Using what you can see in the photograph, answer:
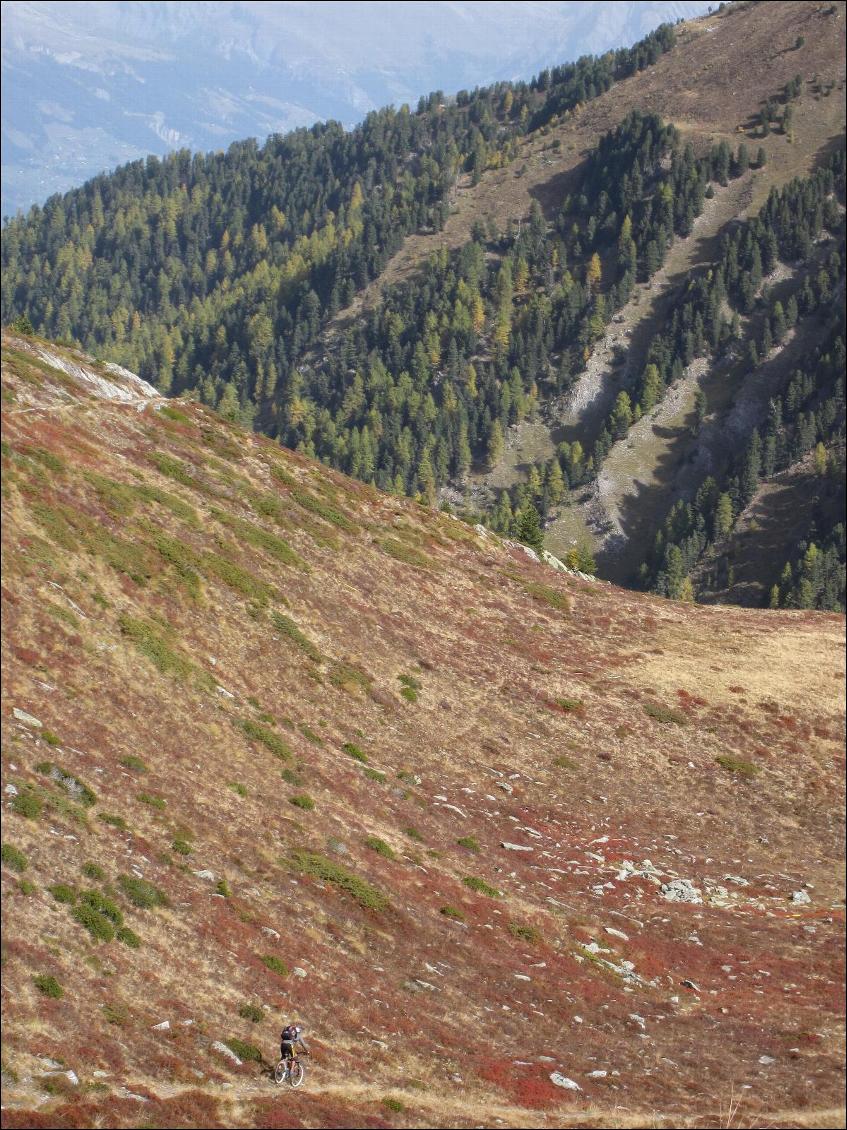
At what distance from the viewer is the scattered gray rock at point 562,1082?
3186 cm

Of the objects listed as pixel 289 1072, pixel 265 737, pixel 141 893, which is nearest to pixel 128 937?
pixel 141 893

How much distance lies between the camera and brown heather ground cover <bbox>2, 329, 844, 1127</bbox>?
1126 inches

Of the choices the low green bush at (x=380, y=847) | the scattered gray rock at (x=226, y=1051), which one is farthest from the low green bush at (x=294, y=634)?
the scattered gray rock at (x=226, y=1051)

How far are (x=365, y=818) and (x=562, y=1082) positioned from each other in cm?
1551

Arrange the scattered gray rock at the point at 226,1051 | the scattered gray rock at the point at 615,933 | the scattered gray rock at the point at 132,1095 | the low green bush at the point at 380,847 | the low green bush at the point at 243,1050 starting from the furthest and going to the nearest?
1. the scattered gray rock at the point at 615,933
2. the low green bush at the point at 380,847
3. the low green bush at the point at 243,1050
4. the scattered gray rock at the point at 226,1051
5. the scattered gray rock at the point at 132,1095

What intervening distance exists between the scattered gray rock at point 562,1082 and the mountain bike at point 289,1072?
30.0ft

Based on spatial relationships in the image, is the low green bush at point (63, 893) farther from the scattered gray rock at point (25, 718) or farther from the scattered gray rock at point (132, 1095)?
the scattered gray rock at point (25, 718)

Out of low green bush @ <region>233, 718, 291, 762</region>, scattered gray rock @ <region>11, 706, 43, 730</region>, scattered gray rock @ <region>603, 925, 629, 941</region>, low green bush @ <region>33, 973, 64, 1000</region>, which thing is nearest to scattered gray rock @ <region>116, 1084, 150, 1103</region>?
low green bush @ <region>33, 973, 64, 1000</region>

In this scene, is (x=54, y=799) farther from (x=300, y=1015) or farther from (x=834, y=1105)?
(x=834, y=1105)

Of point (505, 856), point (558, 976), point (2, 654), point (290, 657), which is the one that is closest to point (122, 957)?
point (2, 654)

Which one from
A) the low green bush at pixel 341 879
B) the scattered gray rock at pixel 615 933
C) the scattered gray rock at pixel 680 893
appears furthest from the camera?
the scattered gray rock at pixel 680 893

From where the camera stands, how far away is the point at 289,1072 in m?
26.8

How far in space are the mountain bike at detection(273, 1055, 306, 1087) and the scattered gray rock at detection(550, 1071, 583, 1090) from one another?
9159 mm

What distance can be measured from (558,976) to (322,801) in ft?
39.5
